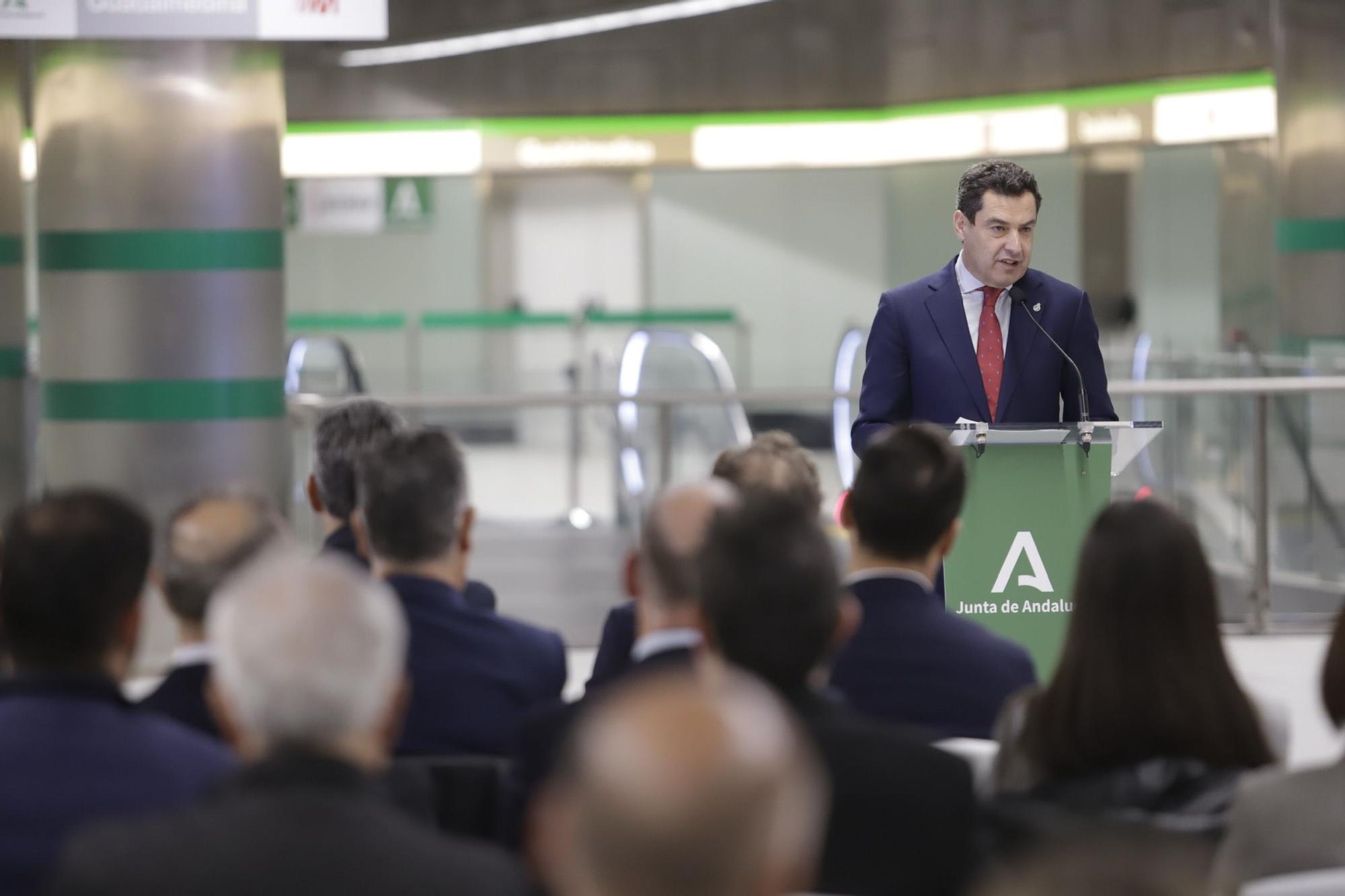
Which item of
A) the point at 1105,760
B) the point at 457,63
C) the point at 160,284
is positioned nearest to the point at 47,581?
the point at 1105,760

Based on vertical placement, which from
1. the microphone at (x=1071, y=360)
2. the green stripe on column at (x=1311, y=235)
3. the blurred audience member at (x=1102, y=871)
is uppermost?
the green stripe on column at (x=1311, y=235)

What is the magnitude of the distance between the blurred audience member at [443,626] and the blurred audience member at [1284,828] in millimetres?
1153

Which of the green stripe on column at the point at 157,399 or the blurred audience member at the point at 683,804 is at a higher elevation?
the green stripe on column at the point at 157,399

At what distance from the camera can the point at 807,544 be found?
2.18 metres

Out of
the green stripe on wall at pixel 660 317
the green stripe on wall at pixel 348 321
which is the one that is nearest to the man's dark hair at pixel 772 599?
the green stripe on wall at pixel 348 321

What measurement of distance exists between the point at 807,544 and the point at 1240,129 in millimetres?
11656

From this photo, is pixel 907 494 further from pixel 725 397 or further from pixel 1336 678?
pixel 725 397

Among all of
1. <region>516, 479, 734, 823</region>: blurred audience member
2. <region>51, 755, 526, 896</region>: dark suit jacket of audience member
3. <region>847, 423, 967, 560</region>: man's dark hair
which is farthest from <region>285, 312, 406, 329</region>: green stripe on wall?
<region>51, 755, 526, 896</region>: dark suit jacket of audience member

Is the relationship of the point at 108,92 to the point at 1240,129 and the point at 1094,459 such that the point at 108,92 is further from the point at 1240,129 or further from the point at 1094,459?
the point at 1240,129

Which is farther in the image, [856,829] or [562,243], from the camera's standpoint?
[562,243]

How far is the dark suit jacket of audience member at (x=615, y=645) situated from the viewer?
10.2 ft

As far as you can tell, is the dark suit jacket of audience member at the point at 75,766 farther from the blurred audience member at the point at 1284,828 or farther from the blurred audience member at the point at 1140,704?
the blurred audience member at the point at 1284,828

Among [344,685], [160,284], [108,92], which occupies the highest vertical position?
[108,92]

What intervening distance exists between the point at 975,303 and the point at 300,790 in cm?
271
